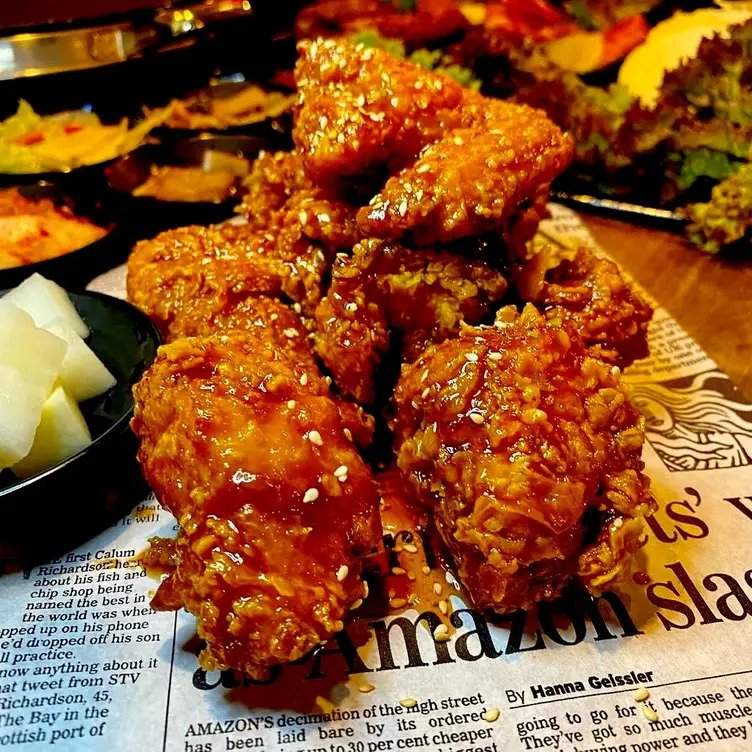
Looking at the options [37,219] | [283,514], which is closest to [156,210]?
[37,219]

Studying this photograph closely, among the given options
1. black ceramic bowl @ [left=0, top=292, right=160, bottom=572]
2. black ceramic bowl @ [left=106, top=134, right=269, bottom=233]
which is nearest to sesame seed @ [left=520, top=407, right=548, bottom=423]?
black ceramic bowl @ [left=0, top=292, right=160, bottom=572]

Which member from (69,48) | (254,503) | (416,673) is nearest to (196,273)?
(254,503)

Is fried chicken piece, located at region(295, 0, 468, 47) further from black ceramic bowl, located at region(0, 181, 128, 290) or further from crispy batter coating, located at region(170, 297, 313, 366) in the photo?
crispy batter coating, located at region(170, 297, 313, 366)

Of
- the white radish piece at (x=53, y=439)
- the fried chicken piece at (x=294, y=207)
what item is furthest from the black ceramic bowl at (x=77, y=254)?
the white radish piece at (x=53, y=439)

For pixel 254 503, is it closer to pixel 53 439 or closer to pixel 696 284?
pixel 53 439

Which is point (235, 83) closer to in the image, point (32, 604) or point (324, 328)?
point (324, 328)
